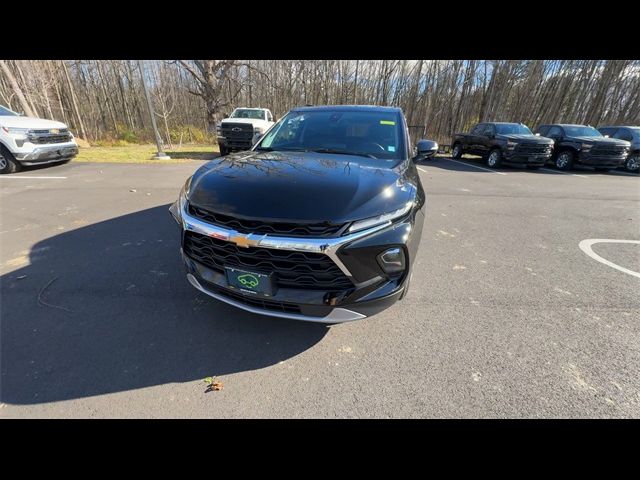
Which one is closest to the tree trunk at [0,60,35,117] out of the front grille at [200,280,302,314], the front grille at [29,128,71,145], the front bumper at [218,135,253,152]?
the front grille at [29,128,71,145]

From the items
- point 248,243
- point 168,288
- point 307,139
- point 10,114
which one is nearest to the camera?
point 248,243

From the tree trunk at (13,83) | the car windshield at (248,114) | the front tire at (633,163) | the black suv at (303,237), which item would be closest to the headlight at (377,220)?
the black suv at (303,237)

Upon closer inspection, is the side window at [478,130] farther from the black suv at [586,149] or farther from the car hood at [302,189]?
the car hood at [302,189]

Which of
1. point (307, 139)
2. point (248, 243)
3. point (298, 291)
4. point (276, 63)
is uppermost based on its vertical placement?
point (276, 63)

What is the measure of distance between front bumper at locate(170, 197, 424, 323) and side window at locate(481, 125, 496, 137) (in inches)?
537

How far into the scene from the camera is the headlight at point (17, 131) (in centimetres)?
801

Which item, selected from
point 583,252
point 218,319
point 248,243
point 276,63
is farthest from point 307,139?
point 276,63

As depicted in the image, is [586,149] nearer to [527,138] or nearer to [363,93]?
[527,138]

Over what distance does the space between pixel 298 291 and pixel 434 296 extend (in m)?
1.71

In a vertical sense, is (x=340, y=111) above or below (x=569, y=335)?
above

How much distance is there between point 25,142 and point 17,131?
13.0 inches

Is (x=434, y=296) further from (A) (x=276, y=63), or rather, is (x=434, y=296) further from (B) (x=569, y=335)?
(A) (x=276, y=63)

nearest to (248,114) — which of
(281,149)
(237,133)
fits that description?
(237,133)

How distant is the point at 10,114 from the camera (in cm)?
873
